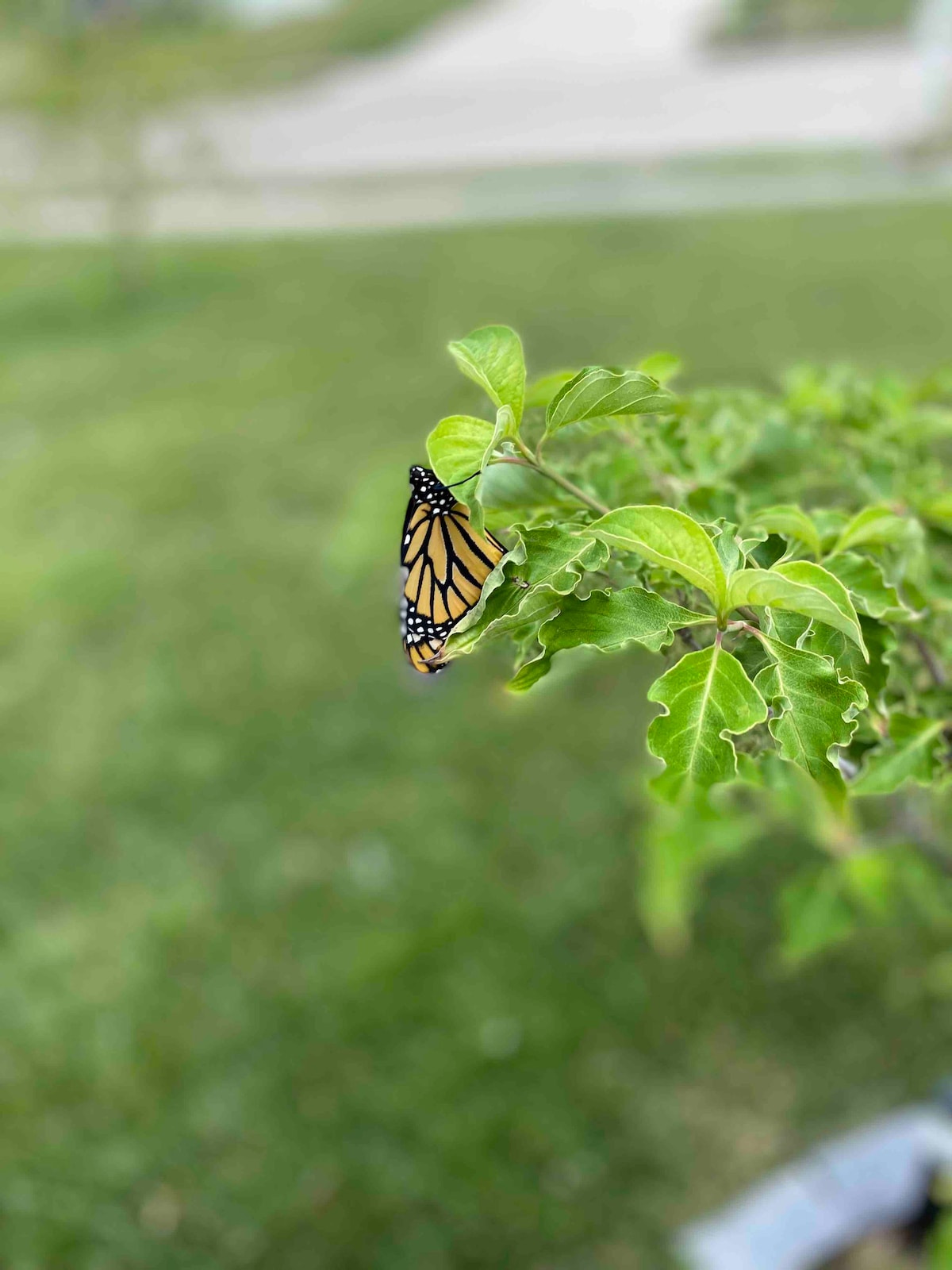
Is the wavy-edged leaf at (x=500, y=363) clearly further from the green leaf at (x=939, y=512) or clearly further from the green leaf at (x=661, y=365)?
the green leaf at (x=939, y=512)

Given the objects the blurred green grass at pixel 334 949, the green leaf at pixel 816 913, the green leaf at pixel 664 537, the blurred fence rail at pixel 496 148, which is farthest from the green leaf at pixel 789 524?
the blurred fence rail at pixel 496 148

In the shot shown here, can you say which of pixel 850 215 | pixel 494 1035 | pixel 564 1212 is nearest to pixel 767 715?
pixel 564 1212

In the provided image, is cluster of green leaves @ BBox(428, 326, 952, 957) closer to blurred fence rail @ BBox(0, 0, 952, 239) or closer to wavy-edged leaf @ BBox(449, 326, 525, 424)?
wavy-edged leaf @ BBox(449, 326, 525, 424)

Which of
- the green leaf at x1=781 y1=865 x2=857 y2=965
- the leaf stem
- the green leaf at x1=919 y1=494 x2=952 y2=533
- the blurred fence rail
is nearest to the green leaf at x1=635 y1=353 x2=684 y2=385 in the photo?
the leaf stem

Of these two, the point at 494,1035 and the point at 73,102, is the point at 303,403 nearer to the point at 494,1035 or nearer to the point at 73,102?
the point at 73,102

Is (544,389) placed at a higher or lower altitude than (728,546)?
higher

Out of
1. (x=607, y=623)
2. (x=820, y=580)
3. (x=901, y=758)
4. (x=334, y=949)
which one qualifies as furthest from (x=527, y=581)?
(x=334, y=949)

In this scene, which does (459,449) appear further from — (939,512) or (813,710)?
(939,512)
